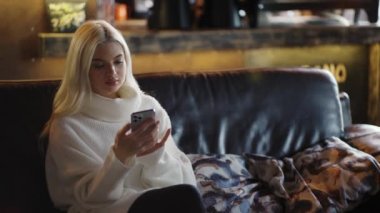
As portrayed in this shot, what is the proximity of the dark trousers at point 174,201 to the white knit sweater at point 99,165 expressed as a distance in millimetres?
122

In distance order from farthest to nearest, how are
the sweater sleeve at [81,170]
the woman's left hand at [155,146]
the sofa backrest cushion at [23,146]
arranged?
1. the sofa backrest cushion at [23,146]
2. the woman's left hand at [155,146]
3. the sweater sleeve at [81,170]

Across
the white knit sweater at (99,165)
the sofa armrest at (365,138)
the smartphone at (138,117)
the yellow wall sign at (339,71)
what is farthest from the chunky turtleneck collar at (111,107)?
the yellow wall sign at (339,71)

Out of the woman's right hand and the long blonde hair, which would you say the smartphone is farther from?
the long blonde hair

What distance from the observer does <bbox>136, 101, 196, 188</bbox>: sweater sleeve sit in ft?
6.33

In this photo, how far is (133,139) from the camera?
67.6 inches

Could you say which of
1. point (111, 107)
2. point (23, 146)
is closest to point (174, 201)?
point (111, 107)

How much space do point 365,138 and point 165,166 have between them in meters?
0.97

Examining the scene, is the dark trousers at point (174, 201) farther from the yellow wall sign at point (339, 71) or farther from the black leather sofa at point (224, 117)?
the yellow wall sign at point (339, 71)

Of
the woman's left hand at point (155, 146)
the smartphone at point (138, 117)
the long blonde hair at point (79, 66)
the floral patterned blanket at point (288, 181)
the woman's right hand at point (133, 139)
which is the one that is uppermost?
the long blonde hair at point (79, 66)

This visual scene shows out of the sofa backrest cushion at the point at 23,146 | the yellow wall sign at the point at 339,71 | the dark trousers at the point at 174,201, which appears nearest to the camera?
the dark trousers at the point at 174,201

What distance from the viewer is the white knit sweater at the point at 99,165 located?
5.78ft

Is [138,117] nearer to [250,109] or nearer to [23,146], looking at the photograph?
[23,146]

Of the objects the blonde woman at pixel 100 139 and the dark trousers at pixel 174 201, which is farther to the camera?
the blonde woman at pixel 100 139

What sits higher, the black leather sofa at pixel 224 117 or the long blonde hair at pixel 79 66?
the long blonde hair at pixel 79 66
